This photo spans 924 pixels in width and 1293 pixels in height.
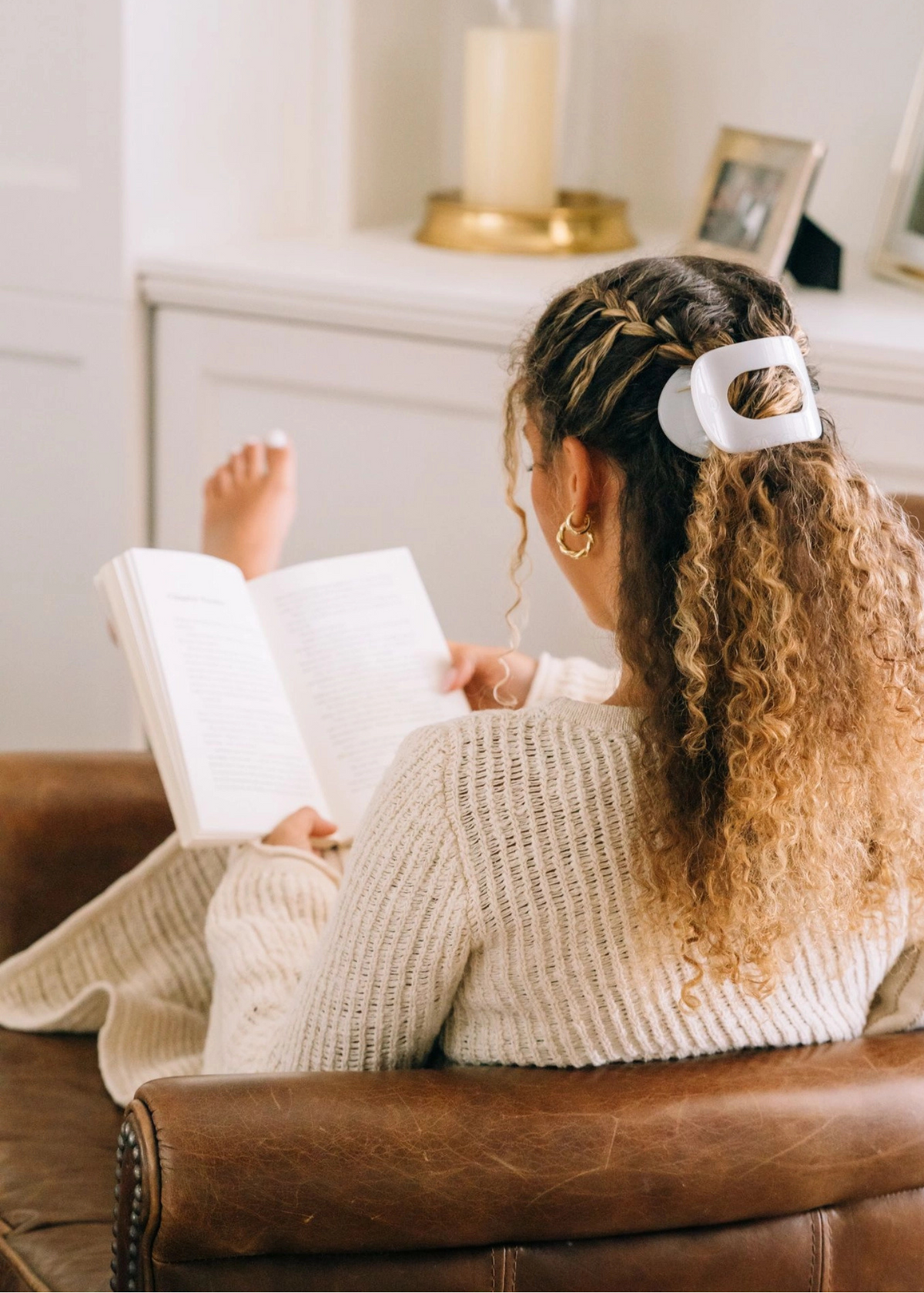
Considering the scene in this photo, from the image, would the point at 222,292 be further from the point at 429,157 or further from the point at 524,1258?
the point at 524,1258

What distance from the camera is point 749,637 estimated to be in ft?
2.43

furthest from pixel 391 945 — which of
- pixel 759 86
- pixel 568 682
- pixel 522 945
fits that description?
pixel 759 86

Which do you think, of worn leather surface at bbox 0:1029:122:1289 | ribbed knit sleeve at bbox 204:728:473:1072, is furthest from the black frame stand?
worn leather surface at bbox 0:1029:122:1289

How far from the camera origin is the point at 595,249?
1.88 metres

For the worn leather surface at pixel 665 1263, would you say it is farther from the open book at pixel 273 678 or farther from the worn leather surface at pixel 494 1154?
the open book at pixel 273 678

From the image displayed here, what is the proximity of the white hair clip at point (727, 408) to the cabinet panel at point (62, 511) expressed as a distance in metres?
1.13

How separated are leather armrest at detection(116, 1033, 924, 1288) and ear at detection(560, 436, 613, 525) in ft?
1.14

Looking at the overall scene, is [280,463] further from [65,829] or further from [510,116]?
[510,116]

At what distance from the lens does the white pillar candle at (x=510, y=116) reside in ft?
6.01

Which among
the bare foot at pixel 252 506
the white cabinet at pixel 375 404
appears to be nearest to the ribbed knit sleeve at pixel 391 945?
the bare foot at pixel 252 506

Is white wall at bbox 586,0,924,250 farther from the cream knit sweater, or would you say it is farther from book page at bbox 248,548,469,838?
the cream knit sweater

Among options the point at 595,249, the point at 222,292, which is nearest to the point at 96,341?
the point at 222,292

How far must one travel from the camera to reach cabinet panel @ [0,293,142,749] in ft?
5.70

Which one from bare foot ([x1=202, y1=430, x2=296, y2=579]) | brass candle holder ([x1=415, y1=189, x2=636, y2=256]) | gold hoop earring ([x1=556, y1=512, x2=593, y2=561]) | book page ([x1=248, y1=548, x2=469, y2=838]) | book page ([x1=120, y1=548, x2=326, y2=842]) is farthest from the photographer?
brass candle holder ([x1=415, y1=189, x2=636, y2=256])
